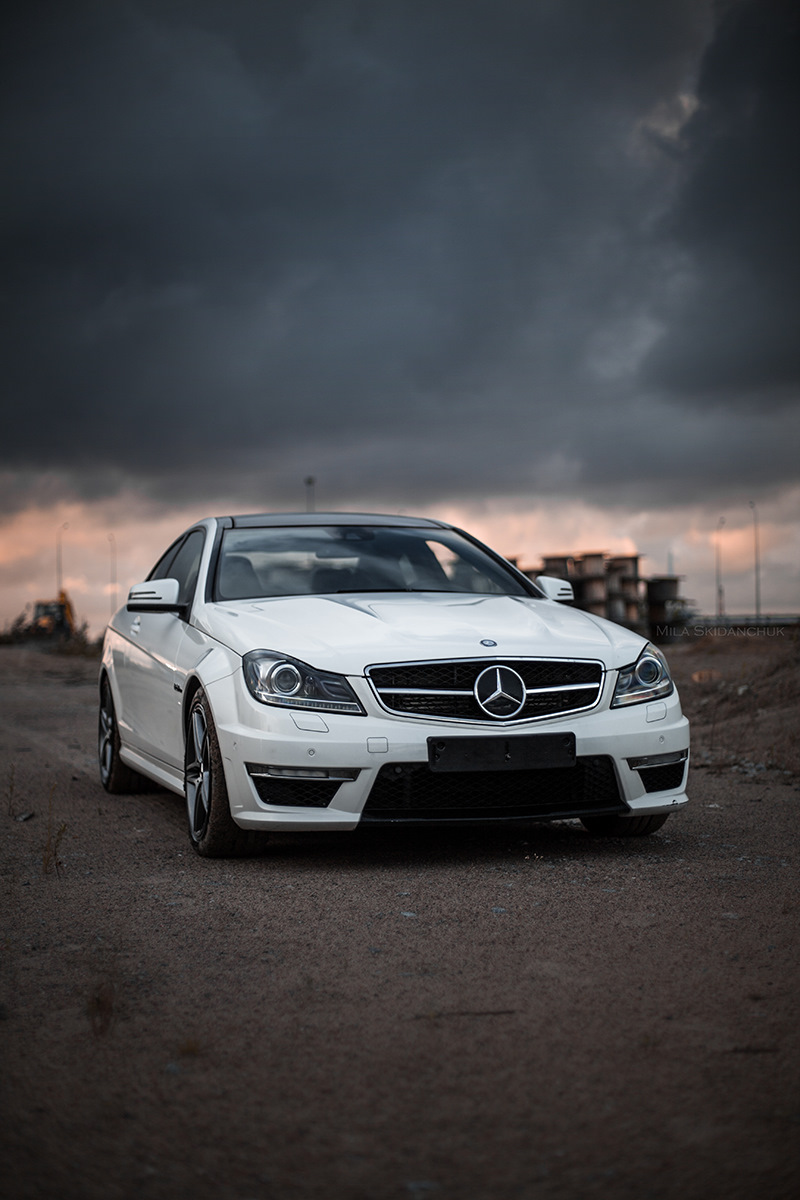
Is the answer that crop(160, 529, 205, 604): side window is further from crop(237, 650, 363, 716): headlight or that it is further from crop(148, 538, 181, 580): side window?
crop(237, 650, 363, 716): headlight

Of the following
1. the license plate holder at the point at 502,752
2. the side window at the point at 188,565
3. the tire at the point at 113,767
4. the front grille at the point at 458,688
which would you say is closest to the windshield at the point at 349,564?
the side window at the point at 188,565

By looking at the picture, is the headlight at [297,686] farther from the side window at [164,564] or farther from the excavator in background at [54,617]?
the excavator in background at [54,617]

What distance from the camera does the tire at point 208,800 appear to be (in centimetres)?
493

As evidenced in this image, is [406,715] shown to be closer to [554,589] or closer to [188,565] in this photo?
[554,589]

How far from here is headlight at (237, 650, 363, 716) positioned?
471 centimetres

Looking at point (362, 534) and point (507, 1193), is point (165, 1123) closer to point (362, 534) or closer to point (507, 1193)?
point (507, 1193)

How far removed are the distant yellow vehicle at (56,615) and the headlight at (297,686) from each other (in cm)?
3316

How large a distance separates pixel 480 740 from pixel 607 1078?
7.34ft

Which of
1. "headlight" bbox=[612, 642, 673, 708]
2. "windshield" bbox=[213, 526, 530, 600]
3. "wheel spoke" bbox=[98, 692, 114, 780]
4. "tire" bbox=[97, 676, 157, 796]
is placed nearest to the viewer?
"headlight" bbox=[612, 642, 673, 708]

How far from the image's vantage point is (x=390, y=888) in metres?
4.44

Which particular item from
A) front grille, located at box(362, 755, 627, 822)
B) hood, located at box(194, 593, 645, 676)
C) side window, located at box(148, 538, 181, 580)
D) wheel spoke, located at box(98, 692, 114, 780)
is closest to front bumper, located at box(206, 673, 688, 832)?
front grille, located at box(362, 755, 627, 822)

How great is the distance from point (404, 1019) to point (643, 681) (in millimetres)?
2546

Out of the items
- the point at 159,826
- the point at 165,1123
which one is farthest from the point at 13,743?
the point at 165,1123

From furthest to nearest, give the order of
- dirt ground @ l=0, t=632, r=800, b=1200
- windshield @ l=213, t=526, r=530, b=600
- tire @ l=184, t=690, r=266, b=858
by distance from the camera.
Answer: windshield @ l=213, t=526, r=530, b=600
tire @ l=184, t=690, r=266, b=858
dirt ground @ l=0, t=632, r=800, b=1200
